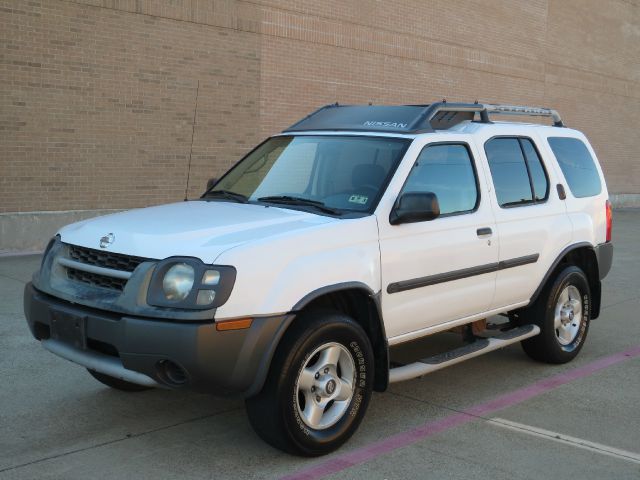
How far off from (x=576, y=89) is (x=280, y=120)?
11.9 meters

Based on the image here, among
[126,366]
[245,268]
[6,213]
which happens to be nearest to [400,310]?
[245,268]

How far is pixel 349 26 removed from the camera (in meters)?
16.0

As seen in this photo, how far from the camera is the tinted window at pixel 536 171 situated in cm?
626

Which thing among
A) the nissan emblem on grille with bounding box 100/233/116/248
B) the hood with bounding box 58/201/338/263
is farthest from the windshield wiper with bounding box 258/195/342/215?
the nissan emblem on grille with bounding box 100/233/116/248

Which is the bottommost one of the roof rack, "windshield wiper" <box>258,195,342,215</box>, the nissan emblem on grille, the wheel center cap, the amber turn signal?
the wheel center cap

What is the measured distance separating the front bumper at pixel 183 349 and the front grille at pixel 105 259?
270 mm

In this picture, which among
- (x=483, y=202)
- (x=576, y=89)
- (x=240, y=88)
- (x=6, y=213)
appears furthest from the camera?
(x=576, y=89)

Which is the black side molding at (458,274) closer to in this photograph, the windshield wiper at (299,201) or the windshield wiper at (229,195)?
the windshield wiper at (299,201)

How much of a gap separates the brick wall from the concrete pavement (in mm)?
5763

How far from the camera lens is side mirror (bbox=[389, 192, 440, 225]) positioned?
481 cm

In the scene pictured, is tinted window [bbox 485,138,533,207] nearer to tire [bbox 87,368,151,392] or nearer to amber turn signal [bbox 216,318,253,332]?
amber turn signal [bbox 216,318,253,332]

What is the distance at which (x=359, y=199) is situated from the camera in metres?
5.02

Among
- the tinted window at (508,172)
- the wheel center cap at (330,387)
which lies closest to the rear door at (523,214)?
the tinted window at (508,172)

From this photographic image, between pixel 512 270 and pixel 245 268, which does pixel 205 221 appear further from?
pixel 512 270
